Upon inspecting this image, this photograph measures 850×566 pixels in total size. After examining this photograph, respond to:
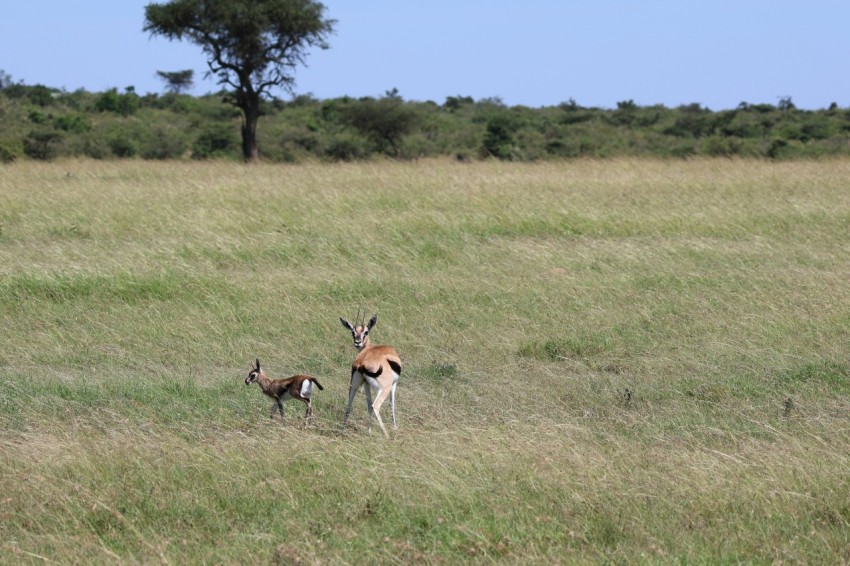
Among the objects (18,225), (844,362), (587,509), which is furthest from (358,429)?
(18,225)

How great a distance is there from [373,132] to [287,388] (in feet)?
76.1

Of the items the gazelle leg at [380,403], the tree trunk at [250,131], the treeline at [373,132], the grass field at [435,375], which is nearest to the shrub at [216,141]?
the treeline at [373,132]

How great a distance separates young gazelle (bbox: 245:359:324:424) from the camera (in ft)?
19.8

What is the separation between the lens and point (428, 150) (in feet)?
96.4

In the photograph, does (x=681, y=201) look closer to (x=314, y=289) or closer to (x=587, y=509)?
(x=314, y=289)

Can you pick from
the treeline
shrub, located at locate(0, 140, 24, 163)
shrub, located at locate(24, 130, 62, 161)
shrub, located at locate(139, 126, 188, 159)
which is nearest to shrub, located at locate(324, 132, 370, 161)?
the treeline

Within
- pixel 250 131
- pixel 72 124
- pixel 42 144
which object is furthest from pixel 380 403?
pixel 72 124

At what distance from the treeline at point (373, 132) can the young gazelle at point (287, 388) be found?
60.1 feet

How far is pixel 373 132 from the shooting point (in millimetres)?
28875

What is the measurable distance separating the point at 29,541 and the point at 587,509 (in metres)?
2.31

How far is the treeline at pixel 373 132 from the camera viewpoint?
26078 millimetres

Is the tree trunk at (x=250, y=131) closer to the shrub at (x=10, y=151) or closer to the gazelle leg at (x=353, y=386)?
the shrub at (x=10, y=151)

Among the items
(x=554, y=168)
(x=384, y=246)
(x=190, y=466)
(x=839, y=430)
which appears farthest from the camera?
(x=554, y=168)

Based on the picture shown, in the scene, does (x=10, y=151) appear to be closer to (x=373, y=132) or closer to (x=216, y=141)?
(x=216, y=141)
